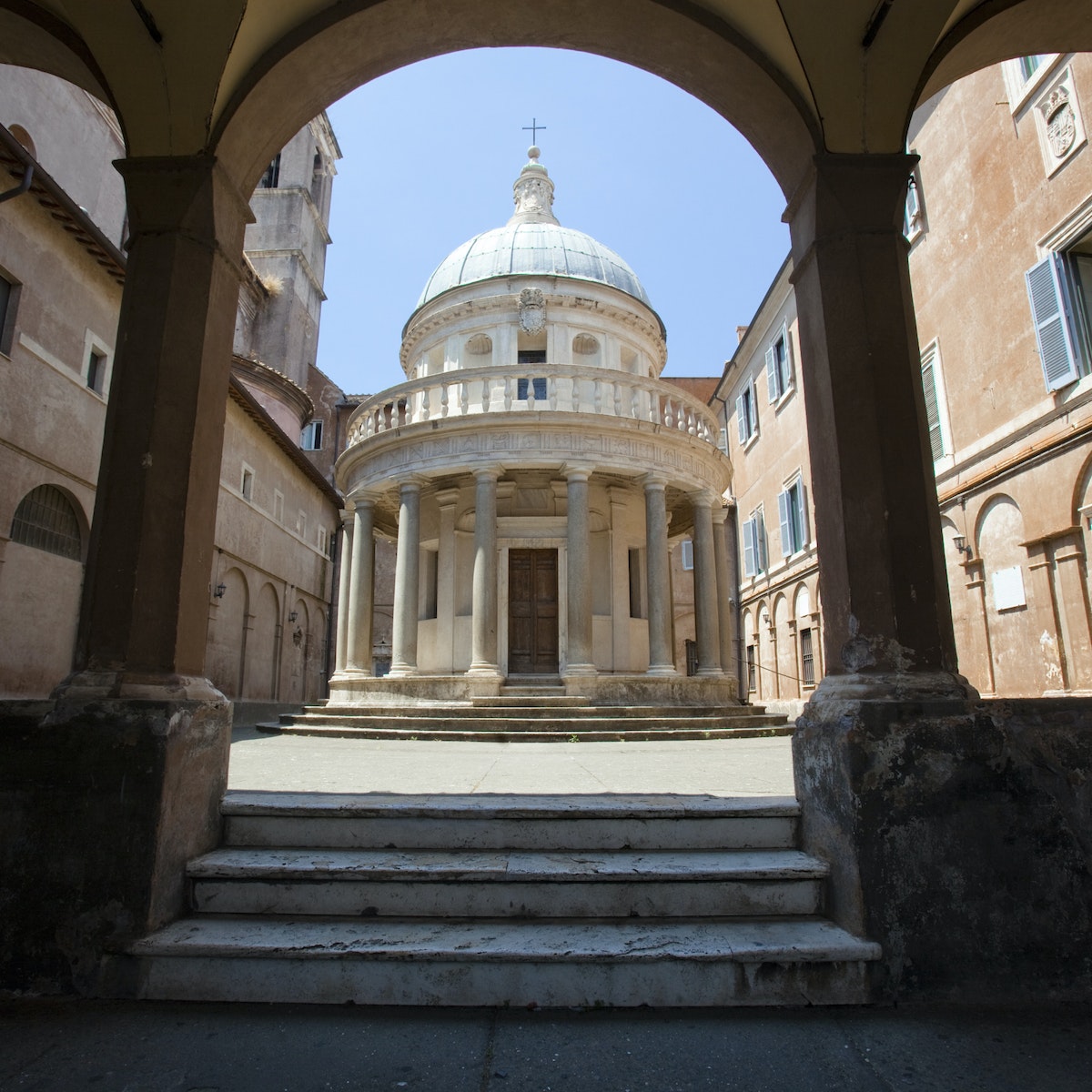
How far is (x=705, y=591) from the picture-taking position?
16.3 metres

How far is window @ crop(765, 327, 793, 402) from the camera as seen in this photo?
22.4 metres

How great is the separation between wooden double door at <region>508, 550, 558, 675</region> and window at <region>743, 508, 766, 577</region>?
10476mm

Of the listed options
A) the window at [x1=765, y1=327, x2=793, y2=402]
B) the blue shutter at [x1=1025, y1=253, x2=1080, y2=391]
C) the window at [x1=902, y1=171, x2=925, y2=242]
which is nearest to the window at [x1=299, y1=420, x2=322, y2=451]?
the window at [x1=765, y1=327, x2=793, y2=402]

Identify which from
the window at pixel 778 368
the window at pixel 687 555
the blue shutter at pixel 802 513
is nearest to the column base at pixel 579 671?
the blue shutter at pixel 802 513

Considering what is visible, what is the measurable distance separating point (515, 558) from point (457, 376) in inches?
174

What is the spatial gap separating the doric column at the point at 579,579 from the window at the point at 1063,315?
25.6ft

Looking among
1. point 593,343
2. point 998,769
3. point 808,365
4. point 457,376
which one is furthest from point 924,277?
point 998,769

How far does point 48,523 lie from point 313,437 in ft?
84.5

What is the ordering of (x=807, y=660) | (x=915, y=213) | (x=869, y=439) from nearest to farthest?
(x=869, y=439)
(x=915, y=213)
(x=807, y=660)

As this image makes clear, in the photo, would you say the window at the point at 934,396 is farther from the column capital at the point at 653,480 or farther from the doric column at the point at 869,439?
the doric column at the point at 869,439

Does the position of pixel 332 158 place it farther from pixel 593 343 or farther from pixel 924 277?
pixel 924 277

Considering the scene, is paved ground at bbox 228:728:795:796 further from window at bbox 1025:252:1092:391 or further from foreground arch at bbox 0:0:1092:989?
window at bbox 1025:252:1092:391

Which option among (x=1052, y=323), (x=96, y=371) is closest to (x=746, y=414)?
(x=1052, y=323)

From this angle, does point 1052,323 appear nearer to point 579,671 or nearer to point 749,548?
point 579,671
